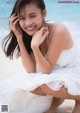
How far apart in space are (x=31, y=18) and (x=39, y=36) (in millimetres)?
77

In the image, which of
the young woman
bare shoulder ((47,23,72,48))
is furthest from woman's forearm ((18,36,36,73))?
bare shoulder ((47,23,72,48))

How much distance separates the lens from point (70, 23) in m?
1.35

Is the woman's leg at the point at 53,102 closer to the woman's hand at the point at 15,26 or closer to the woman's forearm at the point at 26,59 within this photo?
the woman's forearm at the point at 26,59

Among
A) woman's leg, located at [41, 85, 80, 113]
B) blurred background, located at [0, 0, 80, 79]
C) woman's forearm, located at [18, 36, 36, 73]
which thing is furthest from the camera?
blurred background, located at [0, 0, 80, 79]

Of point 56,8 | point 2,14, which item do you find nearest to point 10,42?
point 2,14

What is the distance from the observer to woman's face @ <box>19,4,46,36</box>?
1104 millimetres

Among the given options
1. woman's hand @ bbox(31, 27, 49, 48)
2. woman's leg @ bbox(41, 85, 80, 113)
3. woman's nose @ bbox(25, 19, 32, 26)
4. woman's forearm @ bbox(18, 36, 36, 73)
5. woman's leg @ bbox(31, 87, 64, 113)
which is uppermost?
woman's nose @ bbox(25, 19, 32, 26)

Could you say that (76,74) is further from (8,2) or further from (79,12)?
(8,2)

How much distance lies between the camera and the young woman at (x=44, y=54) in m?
1.07

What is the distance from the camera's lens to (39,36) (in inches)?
44.1

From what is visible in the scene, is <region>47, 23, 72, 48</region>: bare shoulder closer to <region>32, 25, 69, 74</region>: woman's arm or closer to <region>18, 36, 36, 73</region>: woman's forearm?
<region>32, 25, 69, 74</region>: woman's arm

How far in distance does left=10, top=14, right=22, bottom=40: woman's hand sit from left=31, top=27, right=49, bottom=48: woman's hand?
8 cm

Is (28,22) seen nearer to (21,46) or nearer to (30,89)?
(21,46)

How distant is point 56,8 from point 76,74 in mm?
378
